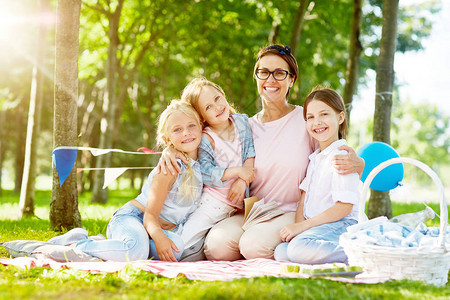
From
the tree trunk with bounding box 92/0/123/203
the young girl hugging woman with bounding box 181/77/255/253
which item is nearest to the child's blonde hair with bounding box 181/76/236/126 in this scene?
the young girl hugging woman with bounding box 181/77/255/253

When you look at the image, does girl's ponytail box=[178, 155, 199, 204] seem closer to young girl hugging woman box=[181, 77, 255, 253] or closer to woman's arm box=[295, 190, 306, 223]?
young girl hugging woman box=[181, 77, 255, 253]

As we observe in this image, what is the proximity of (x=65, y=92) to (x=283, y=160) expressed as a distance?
2.64m

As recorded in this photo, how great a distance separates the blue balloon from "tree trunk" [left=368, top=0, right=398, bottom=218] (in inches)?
67.2

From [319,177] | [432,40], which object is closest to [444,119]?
[432,40]

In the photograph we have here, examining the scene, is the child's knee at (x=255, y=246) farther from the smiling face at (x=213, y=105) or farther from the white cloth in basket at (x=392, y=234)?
the smiling face at (x=213, y=105)

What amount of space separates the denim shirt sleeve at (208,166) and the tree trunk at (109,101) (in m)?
7.09

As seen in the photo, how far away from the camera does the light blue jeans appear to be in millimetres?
3832

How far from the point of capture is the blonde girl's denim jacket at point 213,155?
170 inches

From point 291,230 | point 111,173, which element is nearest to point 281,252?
point 291,230

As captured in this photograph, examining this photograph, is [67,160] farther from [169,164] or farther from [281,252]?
[281,252]

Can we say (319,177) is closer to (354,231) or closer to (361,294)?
(354,231)

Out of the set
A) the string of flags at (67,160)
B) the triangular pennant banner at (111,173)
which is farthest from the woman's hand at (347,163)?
the triangular pennant banner at (111,173)

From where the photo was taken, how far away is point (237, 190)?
4277 mm

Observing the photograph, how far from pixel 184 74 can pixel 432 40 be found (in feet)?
Result: 32.1
